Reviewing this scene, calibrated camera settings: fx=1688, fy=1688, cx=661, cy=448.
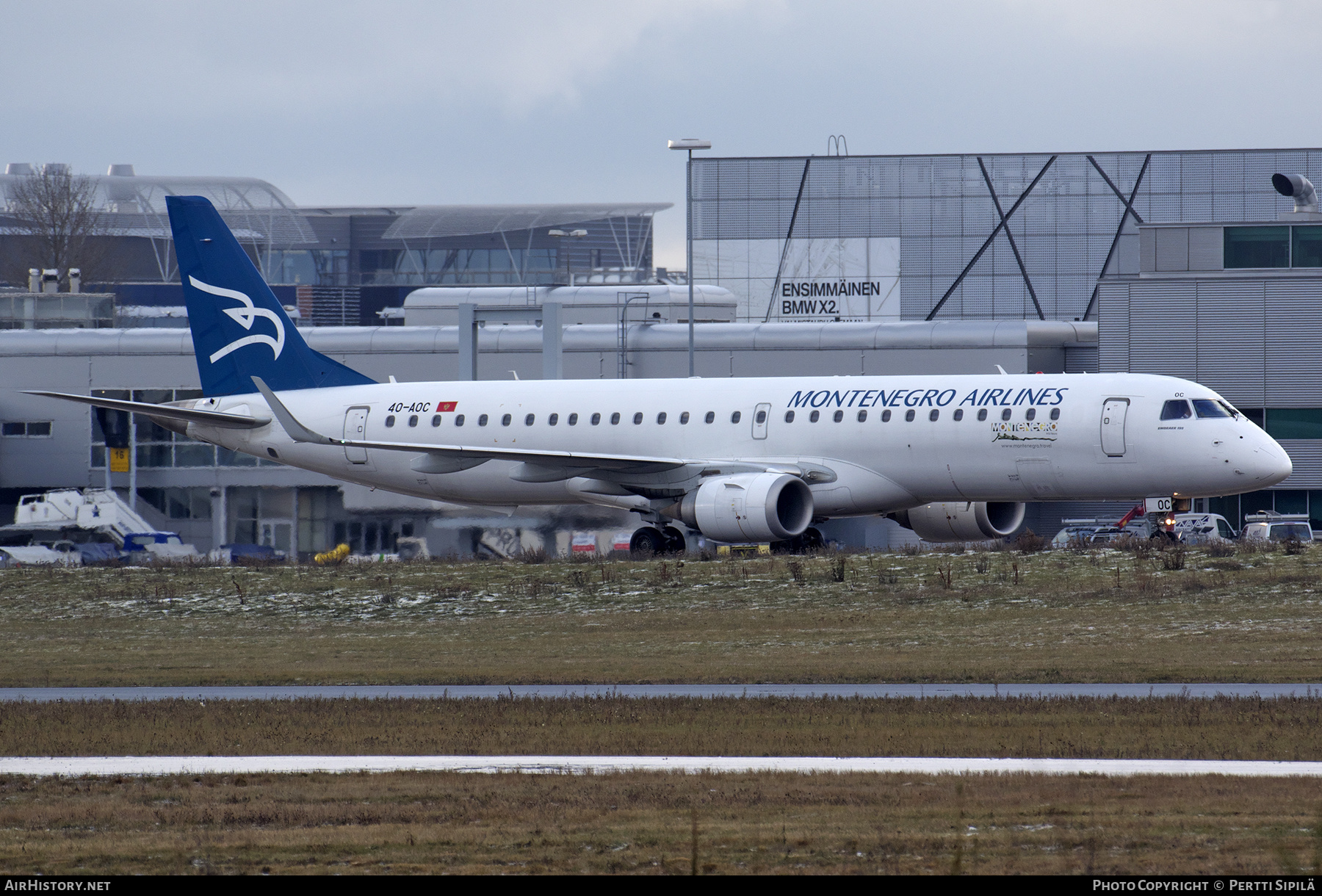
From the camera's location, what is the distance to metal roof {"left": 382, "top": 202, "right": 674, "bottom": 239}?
160 meters

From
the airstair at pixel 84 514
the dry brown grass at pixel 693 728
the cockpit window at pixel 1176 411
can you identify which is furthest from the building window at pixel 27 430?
the dry brown grass at pixel 693 728

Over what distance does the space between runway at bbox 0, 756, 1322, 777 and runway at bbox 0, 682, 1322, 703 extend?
397 centimetres

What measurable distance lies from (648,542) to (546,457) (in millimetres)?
3434

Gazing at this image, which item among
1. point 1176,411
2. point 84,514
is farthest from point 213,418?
point 1176,411

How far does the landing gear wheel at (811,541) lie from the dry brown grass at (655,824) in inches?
981

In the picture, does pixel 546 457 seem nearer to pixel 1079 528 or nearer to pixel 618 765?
pixel 618 765

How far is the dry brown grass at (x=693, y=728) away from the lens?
15875mm

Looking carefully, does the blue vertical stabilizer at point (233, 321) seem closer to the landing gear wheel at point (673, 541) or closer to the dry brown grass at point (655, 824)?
the landing gear wheel at point (673, 541)

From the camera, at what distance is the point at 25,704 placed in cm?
2045

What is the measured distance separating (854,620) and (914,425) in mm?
7856

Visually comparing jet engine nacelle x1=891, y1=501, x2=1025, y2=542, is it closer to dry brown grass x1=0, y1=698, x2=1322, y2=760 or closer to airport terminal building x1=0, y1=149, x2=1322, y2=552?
airport terminal building x1=0, y1=149, x2=1322, y2=552

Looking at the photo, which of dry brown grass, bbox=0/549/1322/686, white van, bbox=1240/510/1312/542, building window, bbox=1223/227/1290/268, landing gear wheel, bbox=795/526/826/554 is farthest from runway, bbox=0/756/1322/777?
building window, bbox=1223/227/1290/268

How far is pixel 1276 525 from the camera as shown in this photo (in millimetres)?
51906

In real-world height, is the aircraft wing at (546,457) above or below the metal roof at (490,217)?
below
